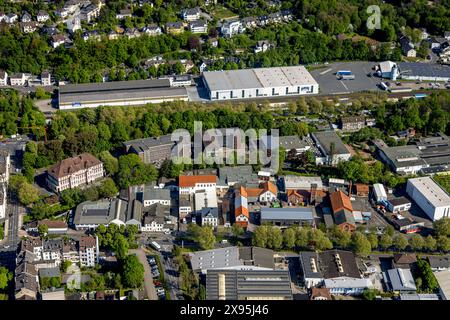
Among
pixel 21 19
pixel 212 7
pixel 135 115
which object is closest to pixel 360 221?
pixel 135 115

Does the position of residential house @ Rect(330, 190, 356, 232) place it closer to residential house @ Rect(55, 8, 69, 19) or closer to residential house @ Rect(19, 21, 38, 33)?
residential house @ Rect(19, 21, 38, 33)

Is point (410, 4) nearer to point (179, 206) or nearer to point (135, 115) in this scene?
point (135, 115)

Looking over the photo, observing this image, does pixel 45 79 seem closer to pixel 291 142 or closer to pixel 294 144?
pixel 291 142

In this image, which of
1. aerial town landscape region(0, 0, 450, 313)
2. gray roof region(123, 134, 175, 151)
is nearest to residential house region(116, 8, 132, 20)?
aerial town landscape region(0, 0, 450, 313)

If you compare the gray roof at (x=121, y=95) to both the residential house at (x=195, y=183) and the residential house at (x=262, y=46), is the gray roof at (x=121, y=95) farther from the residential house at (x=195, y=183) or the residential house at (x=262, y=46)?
the residential house at (x=195, y=183)

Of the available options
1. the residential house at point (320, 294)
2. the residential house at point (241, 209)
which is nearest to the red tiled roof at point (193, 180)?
the residential house at point (241, 209)

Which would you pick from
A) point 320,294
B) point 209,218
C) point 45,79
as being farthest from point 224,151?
point 45,79
